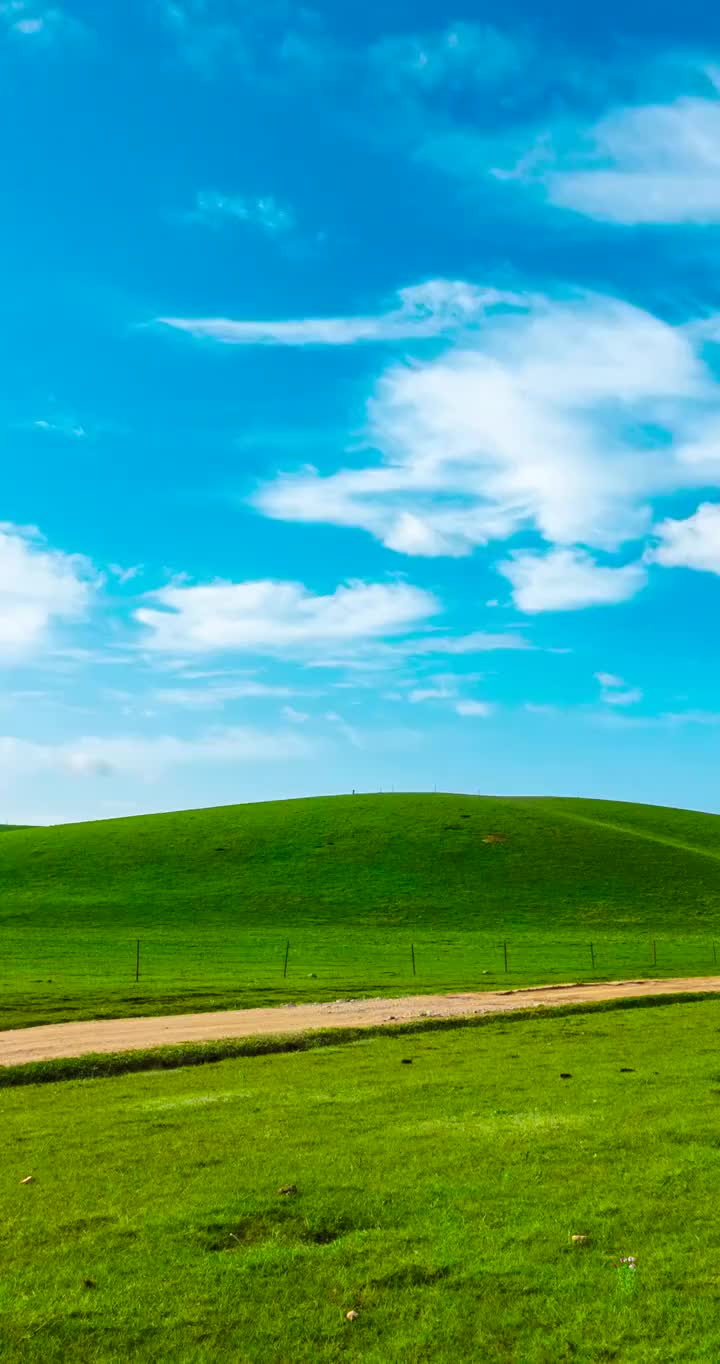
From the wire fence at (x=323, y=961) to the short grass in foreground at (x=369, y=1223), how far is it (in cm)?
2866

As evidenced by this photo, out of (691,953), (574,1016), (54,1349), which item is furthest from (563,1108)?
(691,953)

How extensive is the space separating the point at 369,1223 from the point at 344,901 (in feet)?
262

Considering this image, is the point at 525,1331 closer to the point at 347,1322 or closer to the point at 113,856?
the point at 347,1322

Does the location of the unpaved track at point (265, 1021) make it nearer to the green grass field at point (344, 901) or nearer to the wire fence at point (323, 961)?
the green grass field at point (344, 901)

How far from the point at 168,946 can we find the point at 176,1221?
5999 cm

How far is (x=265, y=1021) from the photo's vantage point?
110 feet

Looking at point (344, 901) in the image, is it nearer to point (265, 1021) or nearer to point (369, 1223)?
point (265, 1021)

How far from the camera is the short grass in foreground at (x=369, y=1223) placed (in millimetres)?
8695

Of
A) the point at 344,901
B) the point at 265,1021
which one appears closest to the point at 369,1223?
the point at 265,1021

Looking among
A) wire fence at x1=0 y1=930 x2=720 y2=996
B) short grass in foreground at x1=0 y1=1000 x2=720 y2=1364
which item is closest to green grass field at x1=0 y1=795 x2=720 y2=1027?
wire fence at x1=0 y1=930 x2=720 y2=996

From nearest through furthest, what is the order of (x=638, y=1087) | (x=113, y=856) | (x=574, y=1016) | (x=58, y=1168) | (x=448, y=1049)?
1. (x=58, y=1168)
2. (x=638, y=1087)
3. (x=448, y=1049)
4. (x=574, y=1016)
5. (x=113, y=856)

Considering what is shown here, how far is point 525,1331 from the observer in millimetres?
8734

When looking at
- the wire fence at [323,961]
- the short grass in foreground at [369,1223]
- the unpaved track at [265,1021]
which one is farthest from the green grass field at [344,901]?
the short grass in foreground at [369,1223]

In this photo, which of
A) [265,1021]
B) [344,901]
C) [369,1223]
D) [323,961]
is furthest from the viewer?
[344,901]
